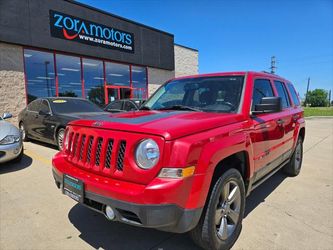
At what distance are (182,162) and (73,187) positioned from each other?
1.20 meters

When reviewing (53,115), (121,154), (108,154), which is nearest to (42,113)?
(53,115)

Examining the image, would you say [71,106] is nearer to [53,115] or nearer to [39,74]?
[53,115]

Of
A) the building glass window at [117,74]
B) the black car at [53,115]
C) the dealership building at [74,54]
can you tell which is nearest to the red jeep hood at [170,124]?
the black car at [53,115]

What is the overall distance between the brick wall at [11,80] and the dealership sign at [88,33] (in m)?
2.17

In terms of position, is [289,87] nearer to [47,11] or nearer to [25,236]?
[25,236]

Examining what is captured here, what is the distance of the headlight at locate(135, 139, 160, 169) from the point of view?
7.08 feet

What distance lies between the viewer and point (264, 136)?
337 cm

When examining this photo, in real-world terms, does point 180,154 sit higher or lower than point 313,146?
higher

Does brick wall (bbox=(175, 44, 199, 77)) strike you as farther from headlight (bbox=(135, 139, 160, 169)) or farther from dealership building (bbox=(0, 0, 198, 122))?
headlight (bbox=(135, 139, 160, 169))

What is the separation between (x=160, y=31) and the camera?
18.9 meters

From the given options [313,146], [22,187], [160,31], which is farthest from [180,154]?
[160,31]

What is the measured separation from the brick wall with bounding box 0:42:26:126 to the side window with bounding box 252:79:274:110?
1130cm

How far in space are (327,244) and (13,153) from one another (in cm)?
552

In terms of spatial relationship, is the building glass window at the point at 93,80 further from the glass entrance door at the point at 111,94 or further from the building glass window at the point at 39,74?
the building glass window at the point at 39,74
